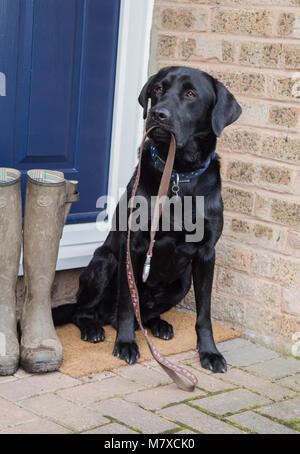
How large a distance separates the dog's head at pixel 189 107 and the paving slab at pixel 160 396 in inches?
40.1

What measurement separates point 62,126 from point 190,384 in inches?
58.5

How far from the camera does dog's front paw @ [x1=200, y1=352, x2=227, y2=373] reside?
323cm

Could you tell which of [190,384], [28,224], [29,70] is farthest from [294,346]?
[29,70]

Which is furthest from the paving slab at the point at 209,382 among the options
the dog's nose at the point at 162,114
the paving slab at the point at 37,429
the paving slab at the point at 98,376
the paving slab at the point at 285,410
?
the dog's nose at the point at 162,114

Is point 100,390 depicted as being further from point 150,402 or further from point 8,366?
point 8,366

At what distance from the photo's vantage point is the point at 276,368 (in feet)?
11.1

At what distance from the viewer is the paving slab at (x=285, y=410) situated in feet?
9.17

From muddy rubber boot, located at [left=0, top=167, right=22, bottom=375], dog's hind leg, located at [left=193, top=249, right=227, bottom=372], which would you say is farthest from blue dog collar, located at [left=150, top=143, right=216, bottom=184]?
muddy rubber boot, located at [left=0, top=167, right=22, bottom=375]

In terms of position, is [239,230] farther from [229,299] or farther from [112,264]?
[112,264]

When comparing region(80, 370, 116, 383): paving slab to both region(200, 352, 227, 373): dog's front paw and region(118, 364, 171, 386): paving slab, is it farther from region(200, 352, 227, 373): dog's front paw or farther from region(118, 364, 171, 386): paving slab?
region(200, 352, 227, 373): dog's front paw

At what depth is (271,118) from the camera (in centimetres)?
354

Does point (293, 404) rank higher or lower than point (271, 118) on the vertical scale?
lower

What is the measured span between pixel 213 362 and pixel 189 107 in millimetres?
1118

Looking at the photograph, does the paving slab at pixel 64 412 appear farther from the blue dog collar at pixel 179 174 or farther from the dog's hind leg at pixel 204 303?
the blue dog collar at pixel 179 174
